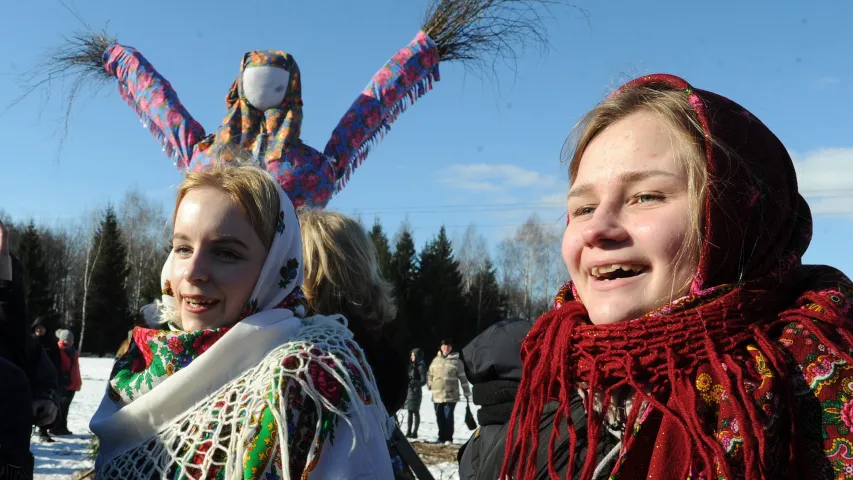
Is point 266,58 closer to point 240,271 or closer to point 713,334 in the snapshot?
point 240,271

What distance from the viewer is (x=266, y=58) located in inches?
160

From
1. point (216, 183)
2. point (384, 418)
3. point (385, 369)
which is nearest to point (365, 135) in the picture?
point (385, 369)

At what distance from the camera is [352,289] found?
285cm

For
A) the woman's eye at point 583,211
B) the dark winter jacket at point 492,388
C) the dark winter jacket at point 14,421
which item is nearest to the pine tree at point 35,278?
the dark winter jacket at point 14,421

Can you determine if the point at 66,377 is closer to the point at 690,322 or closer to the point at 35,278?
the point at 690,322

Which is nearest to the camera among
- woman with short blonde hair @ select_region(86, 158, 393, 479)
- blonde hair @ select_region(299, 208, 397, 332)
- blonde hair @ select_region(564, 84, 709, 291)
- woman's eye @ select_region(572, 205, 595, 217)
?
blonde hair @ select_region(564, 84, 709, 291)

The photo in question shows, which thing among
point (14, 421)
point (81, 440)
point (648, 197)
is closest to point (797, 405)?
point (648, 197)

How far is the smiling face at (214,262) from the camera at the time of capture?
2004 mm

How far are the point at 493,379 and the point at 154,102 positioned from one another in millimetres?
3405

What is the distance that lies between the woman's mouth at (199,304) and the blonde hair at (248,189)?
224 millimetres

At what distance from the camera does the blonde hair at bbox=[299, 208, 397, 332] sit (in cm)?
283

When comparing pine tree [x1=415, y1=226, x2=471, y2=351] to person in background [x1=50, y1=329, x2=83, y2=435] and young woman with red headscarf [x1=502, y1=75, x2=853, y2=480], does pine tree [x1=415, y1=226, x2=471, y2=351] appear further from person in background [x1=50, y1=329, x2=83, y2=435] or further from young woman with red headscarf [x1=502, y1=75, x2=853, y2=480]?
young woman with red headscarf [x1=502, y1=75, x2=853, y2=480]

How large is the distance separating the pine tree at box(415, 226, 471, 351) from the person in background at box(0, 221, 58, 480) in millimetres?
31127

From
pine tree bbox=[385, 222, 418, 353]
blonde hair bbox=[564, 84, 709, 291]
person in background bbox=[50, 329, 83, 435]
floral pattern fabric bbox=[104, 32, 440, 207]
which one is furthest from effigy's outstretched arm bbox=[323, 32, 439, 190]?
pine tree bbox=[385, 222, 418, 353]
